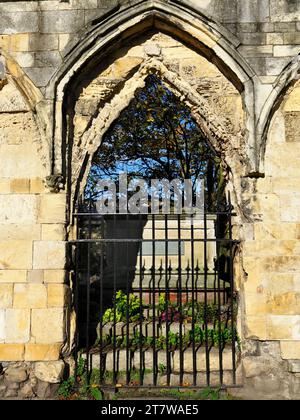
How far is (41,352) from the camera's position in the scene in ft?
13.0

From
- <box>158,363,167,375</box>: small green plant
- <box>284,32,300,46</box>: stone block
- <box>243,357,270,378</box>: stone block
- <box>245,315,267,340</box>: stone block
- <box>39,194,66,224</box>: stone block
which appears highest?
<box>284,32,300,46</box>: stone block

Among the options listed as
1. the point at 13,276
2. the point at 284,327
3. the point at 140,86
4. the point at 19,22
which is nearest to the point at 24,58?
the point at 19,22

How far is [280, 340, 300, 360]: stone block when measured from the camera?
3.88 meters

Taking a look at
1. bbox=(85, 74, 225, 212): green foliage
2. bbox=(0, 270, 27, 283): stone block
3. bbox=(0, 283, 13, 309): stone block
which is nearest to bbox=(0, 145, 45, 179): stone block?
→ bbox=(0, 270, 27, 283): stone block

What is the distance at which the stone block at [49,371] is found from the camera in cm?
391

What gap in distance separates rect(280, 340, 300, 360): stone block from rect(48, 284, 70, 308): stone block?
92.0 inches

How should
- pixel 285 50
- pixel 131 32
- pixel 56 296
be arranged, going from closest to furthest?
pixel 56 296
pixel 285 50
pixel 131 32

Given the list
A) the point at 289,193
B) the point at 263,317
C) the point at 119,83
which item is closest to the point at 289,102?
the point at 289,193

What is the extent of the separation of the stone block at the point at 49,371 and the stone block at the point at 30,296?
23.7 inches

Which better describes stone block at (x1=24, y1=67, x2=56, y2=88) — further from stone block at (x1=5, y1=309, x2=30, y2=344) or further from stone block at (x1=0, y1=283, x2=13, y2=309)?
stone block at (x1=5, y1=309, x2=30, y2=344)

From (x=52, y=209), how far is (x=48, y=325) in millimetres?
1242

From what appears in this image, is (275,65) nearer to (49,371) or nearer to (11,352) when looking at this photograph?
(49,371)

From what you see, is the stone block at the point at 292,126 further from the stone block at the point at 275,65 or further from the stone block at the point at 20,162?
the stone block at the point at 20,162

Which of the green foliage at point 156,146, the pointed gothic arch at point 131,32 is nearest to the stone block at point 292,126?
the pointed gothic arch at point 131,32
